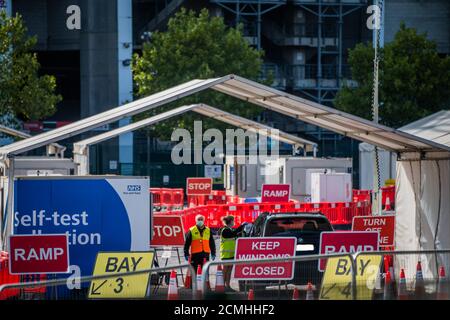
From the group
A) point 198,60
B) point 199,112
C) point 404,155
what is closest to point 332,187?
point 199,112

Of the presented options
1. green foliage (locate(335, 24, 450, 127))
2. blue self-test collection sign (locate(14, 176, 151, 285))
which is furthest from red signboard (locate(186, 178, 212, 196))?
blue self-test collection sign (locate(14, 176, 151, 285))

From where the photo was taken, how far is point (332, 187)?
3891 cm

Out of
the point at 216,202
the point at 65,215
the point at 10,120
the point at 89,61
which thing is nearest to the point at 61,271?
the point at 65,215

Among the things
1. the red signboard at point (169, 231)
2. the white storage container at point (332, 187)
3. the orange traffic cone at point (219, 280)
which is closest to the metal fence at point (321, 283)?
the orange traffic cone at point (219, 280)

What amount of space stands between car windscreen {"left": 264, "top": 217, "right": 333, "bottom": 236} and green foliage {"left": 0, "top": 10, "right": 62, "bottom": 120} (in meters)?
29.0

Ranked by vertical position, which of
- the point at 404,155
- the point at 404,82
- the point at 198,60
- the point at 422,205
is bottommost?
the point at 422,205

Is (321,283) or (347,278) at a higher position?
(347,278)

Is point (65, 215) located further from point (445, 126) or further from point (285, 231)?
point (445, 126)

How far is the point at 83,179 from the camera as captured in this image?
2084 cm

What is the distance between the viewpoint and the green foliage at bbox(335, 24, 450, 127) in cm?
5781

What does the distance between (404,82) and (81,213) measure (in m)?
39.5

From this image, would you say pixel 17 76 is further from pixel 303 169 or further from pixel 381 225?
pixel 381 225

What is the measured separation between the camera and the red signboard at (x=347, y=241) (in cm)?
2034

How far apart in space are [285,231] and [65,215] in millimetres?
4156
